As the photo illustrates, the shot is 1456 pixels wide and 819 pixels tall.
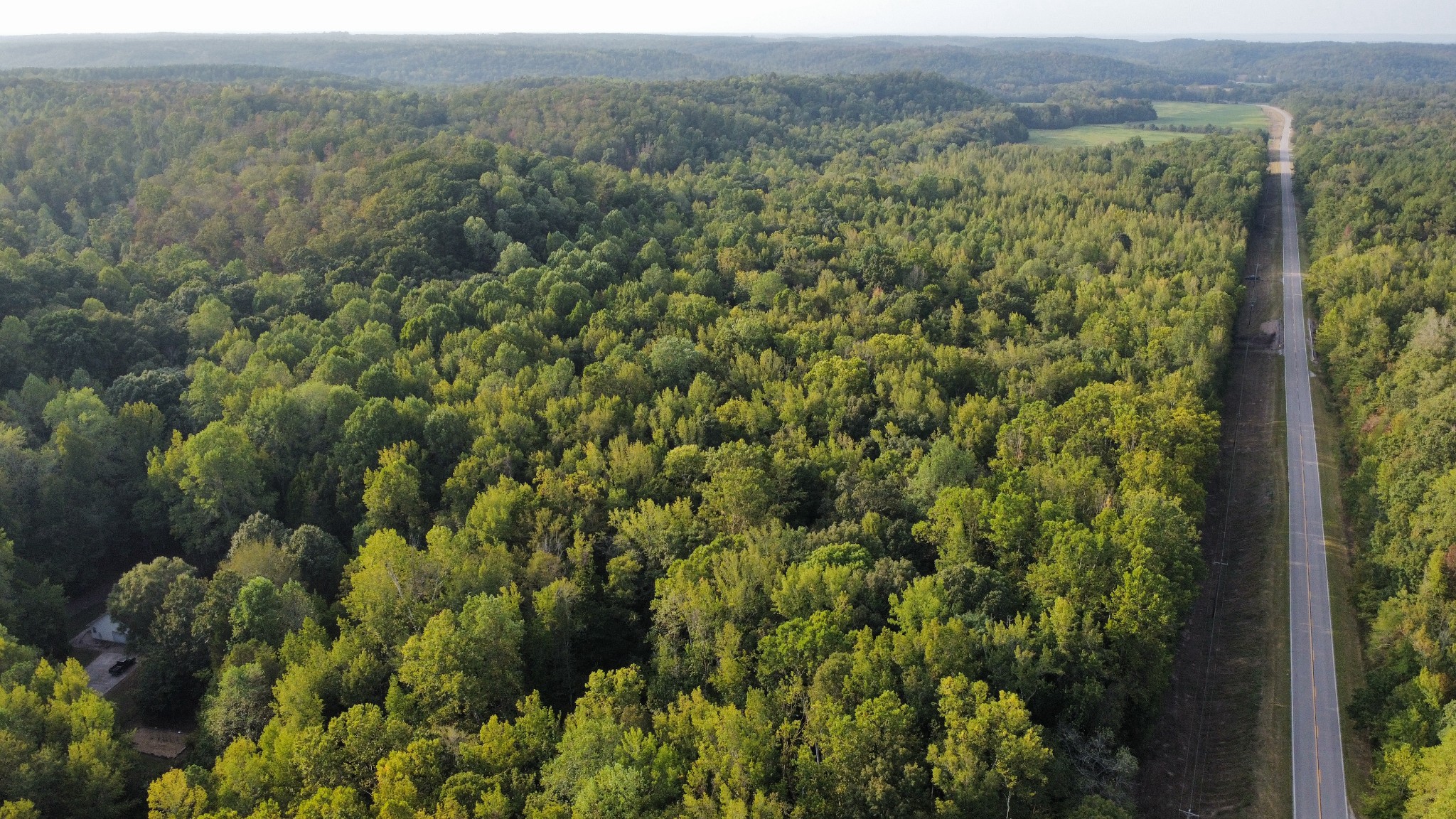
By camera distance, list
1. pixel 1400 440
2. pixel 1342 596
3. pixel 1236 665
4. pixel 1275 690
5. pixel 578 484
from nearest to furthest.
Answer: pixel 1275 690
pixel 1236 665
pixel 578 484
pixel 1342 596
pixel 1400 440

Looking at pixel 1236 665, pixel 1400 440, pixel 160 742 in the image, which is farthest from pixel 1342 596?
pixel 160 742

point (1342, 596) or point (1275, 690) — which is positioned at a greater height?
point (1342, 596)

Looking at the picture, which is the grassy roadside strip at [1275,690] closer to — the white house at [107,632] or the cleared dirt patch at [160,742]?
the cleared dirt patch at [160,742]

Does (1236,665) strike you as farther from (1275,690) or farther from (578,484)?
(578,484)

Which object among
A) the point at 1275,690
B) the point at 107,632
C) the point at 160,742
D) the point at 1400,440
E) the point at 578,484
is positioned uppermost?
the point at 1400,440

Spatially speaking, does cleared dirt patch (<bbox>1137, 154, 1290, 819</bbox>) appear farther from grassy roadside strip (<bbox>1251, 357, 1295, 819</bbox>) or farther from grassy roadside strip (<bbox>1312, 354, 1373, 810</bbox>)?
grassy roadside strip (<bbox>1312, 354, 1373, 810</bbox>)

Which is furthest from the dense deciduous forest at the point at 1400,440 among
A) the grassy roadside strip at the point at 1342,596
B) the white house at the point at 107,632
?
the white house at the point at 107,632
